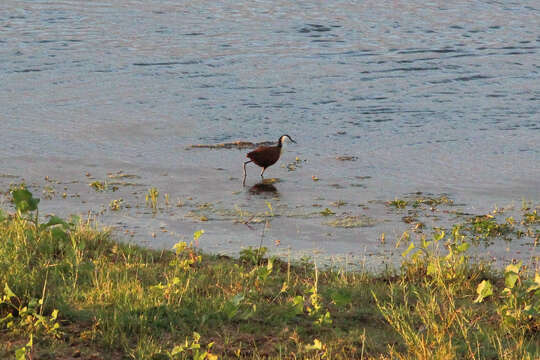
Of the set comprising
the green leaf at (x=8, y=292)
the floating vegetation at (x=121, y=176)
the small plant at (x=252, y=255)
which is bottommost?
the floating vegetation at (x=121, y=176)

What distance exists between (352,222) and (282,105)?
22.8ft

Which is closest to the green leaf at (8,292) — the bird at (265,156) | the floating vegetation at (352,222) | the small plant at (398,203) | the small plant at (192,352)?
the small plant at (192,352)

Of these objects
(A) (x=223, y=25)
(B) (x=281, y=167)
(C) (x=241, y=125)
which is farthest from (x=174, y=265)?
(A) (x=223, y=25)

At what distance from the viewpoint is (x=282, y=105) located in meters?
16.3

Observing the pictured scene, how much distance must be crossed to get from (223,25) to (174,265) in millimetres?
19380

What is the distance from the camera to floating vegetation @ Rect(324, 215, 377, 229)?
953cm

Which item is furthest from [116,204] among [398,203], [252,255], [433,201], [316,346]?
[316,346]

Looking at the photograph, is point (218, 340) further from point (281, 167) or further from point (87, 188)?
point (281, 167)

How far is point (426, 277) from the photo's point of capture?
7258 millimetres

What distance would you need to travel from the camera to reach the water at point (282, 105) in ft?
36.6

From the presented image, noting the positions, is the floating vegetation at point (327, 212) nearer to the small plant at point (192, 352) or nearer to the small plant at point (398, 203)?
the small plant at point (398, 203)

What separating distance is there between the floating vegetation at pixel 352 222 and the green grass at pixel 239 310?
6.93ft

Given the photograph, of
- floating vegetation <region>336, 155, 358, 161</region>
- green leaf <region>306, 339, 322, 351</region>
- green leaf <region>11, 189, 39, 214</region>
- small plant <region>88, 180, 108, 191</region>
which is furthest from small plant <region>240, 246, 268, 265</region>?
floating vegetation <region>336, 155, 358, 161</region>

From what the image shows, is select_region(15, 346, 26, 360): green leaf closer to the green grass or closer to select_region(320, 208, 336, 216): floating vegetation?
the green grass
